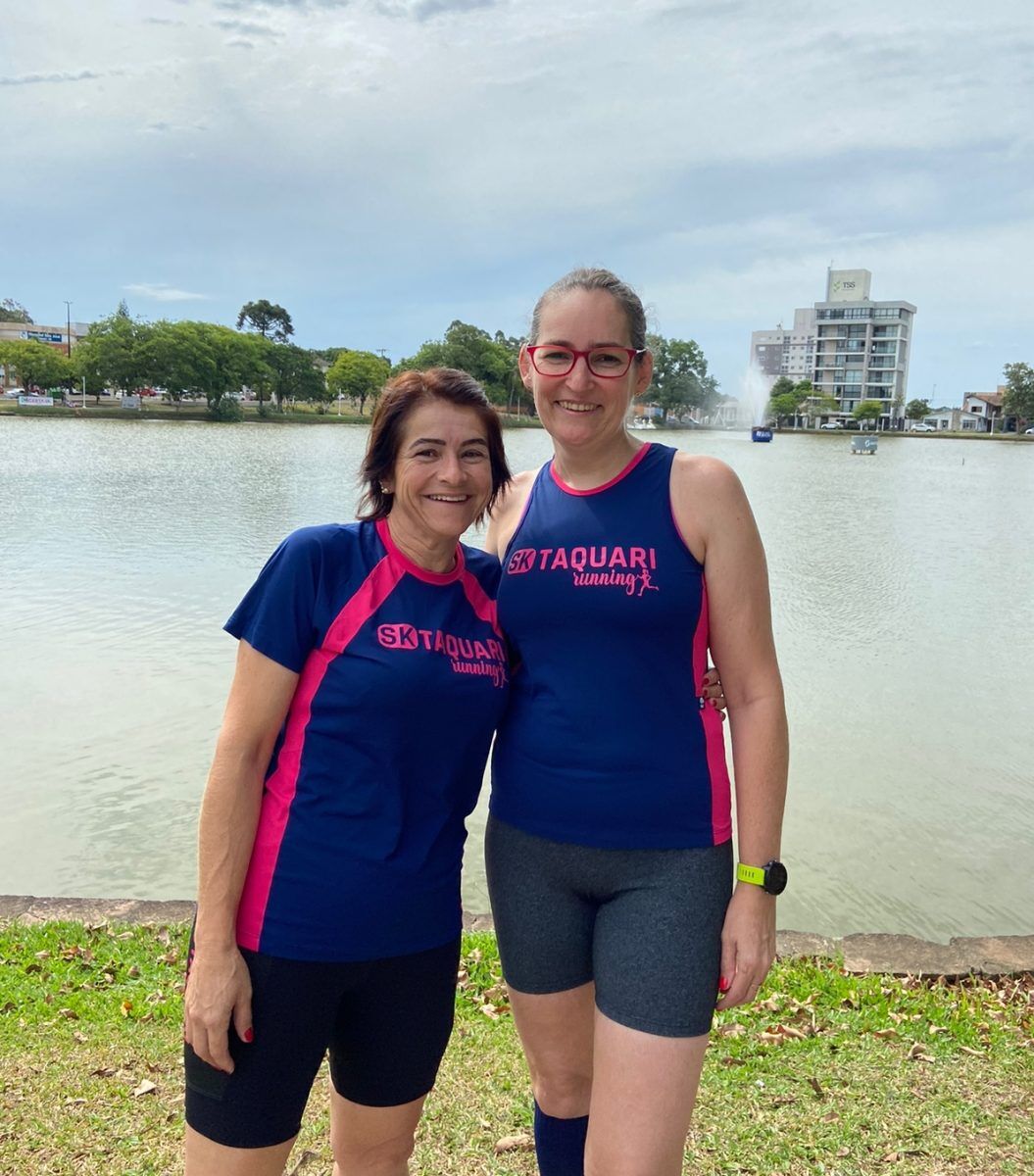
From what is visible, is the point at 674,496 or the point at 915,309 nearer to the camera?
the point at 674,496

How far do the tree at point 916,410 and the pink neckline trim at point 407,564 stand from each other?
134194 millimetres

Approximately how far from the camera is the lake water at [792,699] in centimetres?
621

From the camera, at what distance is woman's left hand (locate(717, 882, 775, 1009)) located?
2020 millimetres

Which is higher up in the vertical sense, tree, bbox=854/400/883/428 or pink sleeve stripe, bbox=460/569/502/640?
tree, bbox=854/400/883/428

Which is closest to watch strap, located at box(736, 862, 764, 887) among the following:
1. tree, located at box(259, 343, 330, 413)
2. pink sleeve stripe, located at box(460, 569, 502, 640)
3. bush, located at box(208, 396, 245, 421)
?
pink sleeve stripe, located at box(460, 569, 502, 640)

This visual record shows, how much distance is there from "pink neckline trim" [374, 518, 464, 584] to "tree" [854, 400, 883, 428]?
398 feet

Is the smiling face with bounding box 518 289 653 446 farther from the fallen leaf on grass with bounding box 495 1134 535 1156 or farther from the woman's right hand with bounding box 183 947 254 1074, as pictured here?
the fallen leaf on grass with bounding box 495 1134 535 1156

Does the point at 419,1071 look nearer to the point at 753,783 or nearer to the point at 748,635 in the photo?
the point at 753,783

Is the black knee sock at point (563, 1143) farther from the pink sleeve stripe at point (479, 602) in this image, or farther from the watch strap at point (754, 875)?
the pink sleeve stripe at point (479, 602)

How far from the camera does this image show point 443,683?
1.97 metres

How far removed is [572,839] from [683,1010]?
41 centimetres

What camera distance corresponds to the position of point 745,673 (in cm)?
210

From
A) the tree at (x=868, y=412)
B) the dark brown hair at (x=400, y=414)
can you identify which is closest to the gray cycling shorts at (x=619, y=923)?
the dark brown hair at (x=400, y=414)

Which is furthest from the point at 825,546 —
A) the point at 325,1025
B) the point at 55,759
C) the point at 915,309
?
the point at 915,309
